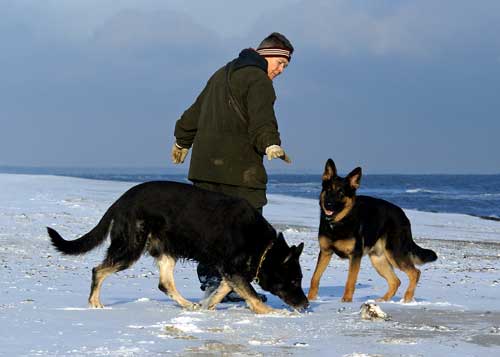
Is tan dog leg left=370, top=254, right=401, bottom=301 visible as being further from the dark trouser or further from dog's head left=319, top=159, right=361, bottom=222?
the dark trouser

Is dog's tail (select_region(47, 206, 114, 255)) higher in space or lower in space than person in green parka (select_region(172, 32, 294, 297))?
lower

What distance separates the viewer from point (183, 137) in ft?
24.2

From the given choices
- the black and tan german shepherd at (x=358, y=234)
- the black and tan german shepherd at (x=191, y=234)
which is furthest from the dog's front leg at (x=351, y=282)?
the black and tan german shepherd at (x=191, y=234)

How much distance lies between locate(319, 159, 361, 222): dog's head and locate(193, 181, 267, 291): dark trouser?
1129 millimetres

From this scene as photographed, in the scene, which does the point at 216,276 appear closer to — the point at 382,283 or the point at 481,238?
the point at 382,283

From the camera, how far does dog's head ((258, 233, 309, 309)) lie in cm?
654

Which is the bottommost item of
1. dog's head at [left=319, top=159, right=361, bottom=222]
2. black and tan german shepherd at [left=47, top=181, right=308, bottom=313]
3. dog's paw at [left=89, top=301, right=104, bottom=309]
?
dog's paw at [left=89, top=301, right=104, bottom=309]

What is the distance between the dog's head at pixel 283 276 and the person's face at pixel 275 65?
1418 mm

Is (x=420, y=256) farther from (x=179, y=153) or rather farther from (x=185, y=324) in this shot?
(x=185, y=324)

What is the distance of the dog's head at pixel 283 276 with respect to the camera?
654 cm

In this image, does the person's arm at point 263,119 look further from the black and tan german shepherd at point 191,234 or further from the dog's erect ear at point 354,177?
the dog's erect ear at point 354,177

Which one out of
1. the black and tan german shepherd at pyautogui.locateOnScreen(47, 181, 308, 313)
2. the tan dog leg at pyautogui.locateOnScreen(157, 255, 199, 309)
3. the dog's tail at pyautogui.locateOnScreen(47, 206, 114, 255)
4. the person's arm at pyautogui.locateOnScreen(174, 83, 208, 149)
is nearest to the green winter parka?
the person's arm at pyautogui.locateOnScreen(174, 83, 208, 149)

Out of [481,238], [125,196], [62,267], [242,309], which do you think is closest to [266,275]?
[242,309]

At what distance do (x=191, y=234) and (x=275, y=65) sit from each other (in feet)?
5.52
